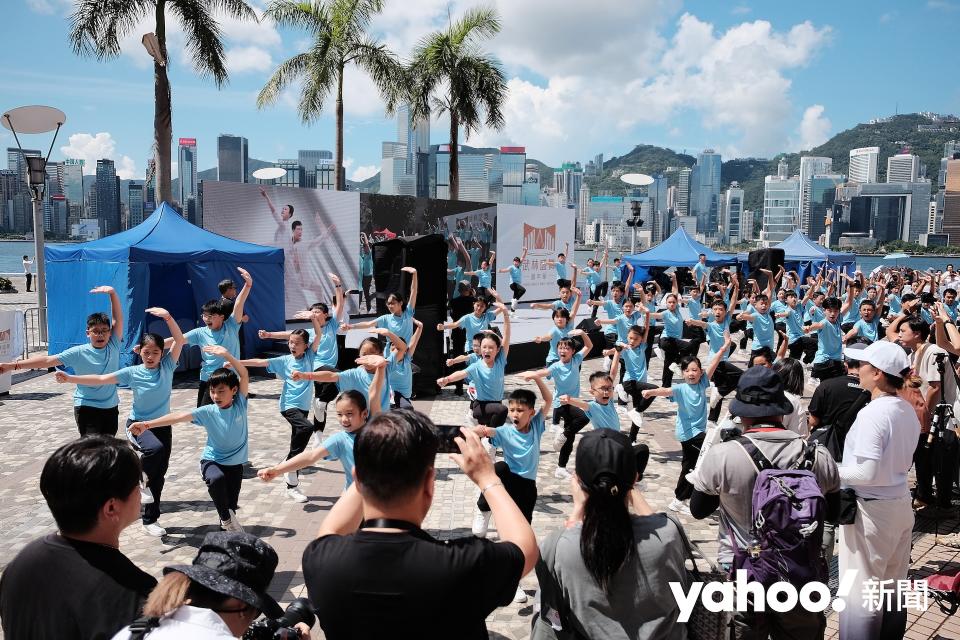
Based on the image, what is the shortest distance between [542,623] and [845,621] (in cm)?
240

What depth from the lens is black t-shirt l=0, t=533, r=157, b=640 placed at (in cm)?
210

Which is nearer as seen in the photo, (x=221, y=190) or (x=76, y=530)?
(x=76, y=530)

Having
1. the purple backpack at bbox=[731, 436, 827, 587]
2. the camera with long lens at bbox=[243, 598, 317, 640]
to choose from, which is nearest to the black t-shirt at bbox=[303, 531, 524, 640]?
the camera with long lens at bbox=[243, 598, 317, 640]

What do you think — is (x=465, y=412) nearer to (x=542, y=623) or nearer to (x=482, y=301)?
(x=482, y=301)

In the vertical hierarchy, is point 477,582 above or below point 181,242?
below

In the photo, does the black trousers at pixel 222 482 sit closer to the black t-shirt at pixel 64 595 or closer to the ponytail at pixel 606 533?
the black t-shirt at pixel 64 595

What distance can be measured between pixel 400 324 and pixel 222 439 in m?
4.52

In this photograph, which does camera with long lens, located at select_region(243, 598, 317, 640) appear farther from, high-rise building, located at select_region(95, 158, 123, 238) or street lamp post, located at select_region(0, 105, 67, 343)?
high-rise building, located at select_region(95, 158, 123, 238)

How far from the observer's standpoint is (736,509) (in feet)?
10.5

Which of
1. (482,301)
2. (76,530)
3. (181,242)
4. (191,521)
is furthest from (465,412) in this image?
(76,530)

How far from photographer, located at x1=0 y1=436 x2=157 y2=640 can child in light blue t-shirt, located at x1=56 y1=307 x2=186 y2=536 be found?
157 inches

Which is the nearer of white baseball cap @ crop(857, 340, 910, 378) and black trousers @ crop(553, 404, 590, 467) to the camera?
white baseball cap @ crop(857, 340, 910, 378)

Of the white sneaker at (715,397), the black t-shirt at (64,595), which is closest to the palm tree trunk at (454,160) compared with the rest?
the white sneaker at (715,397)

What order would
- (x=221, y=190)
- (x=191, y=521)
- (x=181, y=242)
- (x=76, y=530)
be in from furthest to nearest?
(x=221, y=190)
(x=181, y=242)
(x=191, y=521)
(x=76, y=530)
